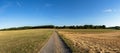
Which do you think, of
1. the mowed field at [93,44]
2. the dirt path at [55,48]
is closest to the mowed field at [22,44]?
the dirt path at [55,48]

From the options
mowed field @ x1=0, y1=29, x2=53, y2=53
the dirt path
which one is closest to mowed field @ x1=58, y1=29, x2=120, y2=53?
the dirt path

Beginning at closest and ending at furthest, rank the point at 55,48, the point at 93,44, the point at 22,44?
1. the point at 55,48
2. the point at 93,44
3. the point at 22,44

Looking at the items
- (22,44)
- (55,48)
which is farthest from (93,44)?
(22,44)

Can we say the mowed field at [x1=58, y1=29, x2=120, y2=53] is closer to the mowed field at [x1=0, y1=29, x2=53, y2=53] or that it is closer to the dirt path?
the dirt path

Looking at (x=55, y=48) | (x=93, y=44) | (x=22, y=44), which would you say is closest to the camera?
(x=55, y=48)

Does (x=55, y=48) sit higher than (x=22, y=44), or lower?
higher

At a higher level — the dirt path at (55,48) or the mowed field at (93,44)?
the dirt path at (55,48)

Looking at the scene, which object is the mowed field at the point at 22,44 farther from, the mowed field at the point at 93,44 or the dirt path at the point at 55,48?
the mowed field at the point at 93,44

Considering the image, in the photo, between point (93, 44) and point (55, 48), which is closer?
point (55, 48)

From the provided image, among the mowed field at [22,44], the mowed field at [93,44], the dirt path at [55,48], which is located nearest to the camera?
the dirt path at [55,48]

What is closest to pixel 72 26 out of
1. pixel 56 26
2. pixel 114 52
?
pixel 56 26

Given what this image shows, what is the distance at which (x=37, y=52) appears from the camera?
15000 millimetres

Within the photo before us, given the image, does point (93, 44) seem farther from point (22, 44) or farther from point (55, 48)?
point (22, 44)

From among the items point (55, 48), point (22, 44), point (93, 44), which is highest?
point (55, 48)
